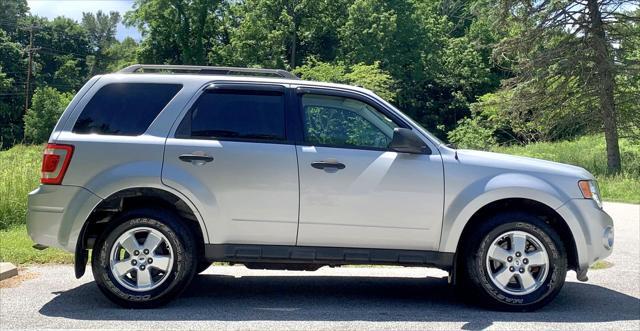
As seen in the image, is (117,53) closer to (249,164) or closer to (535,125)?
(535,125)

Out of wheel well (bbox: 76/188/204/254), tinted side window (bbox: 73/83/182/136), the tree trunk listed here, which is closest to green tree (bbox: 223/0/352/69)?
the tree trunk

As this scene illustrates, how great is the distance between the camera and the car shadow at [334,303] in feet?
16.9

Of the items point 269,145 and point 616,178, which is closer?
point 269,145

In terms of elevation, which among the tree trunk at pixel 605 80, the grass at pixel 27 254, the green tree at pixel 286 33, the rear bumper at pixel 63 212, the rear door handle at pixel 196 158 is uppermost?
the green tree at pixel 286 33

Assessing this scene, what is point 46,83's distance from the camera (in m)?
79.4

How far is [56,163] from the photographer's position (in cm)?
524

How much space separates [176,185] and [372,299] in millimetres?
2132

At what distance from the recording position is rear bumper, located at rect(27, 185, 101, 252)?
17.2ft

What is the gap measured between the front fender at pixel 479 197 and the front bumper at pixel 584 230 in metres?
0.16

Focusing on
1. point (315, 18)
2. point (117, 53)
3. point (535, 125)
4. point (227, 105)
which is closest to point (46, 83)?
point (117, 53)

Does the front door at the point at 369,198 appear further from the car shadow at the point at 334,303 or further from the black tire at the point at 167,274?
the black tire at the point at 167,274

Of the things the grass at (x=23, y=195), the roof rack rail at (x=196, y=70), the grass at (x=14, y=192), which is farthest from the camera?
the grass at (x=14, y=192)

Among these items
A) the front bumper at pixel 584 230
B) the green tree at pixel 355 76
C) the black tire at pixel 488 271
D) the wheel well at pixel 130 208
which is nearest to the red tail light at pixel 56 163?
the wheel well at pixel 130 208

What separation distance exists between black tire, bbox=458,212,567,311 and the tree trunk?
2298 centimetres
